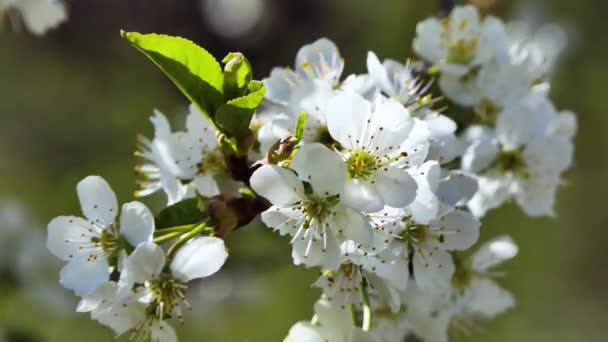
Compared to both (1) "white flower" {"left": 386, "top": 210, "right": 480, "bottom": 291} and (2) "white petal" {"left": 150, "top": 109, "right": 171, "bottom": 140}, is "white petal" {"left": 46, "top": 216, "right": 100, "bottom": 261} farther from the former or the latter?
(1) "white flower" {"left": 386, "top": 210, "right": 480, "bottom": 291}

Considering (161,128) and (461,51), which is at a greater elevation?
(461,51)

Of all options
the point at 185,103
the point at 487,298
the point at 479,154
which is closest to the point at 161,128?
the point at 479,154

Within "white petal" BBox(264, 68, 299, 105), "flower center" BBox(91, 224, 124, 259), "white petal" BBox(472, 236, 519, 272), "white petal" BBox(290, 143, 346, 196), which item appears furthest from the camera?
"white petal" BBox(472, 236, 519, 272)

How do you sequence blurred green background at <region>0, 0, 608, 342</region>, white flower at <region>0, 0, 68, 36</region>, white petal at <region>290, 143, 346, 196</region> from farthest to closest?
blurred green background at <region>0, 0, 608, 342</region> < white flower at <region>0, 0, 68, 36</region> < white petal at <region>290, 143, 346, 196</region>

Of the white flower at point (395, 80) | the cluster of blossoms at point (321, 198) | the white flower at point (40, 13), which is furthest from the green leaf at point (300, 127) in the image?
the white flower at point (40, 13)

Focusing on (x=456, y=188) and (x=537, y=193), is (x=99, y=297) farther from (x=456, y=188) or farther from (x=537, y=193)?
(x=537, y=193)

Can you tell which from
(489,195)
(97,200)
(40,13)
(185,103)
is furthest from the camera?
(185,103)

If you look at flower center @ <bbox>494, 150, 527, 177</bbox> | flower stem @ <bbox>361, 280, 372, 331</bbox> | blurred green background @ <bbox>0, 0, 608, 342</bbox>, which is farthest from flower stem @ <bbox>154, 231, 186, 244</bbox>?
blurred green background @ <bbox>0, 0, 608, 342</bbox>
